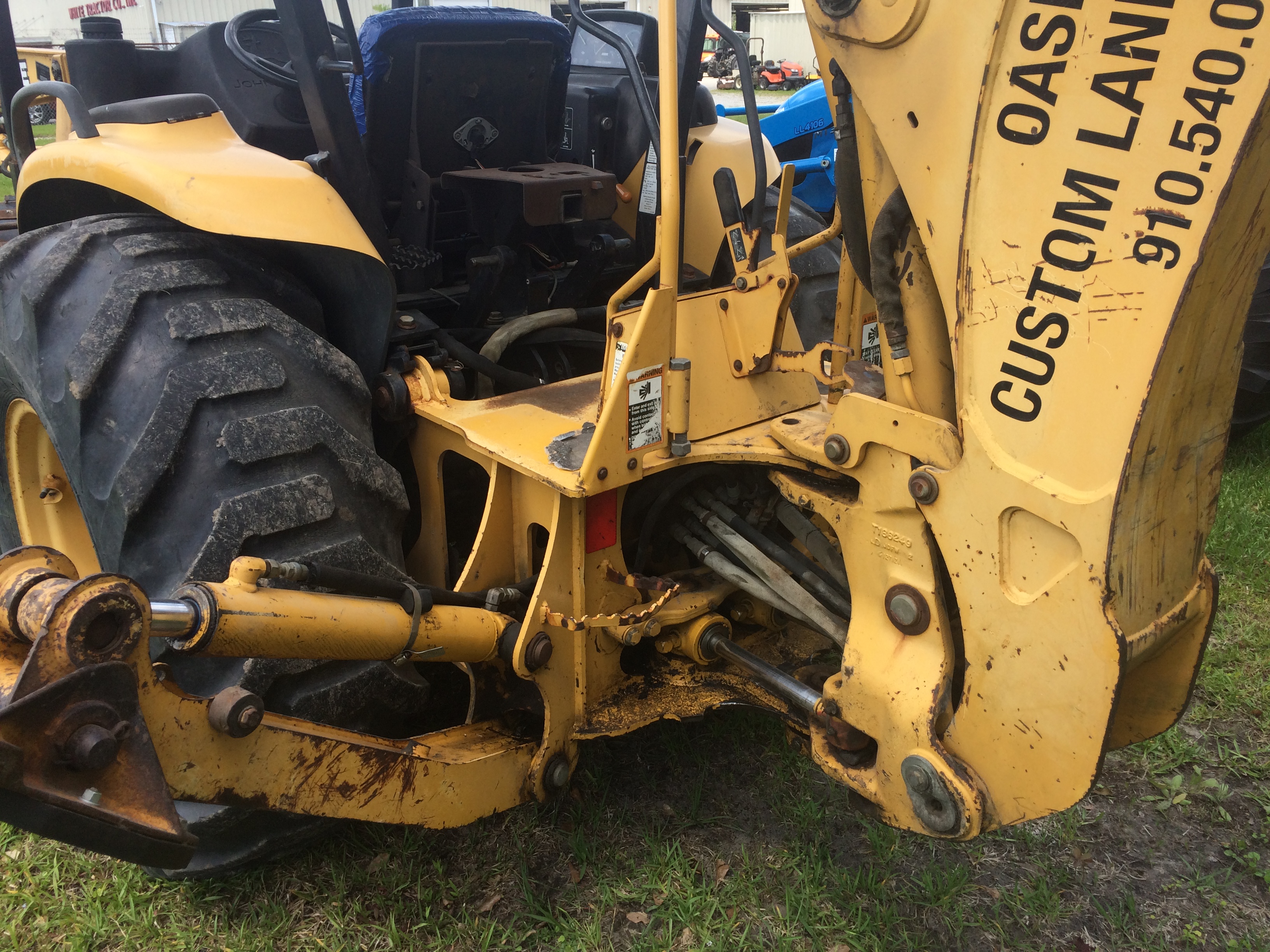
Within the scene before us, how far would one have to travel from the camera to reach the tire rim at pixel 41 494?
2549 mm

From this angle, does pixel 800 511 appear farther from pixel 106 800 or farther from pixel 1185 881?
pixel 106 800

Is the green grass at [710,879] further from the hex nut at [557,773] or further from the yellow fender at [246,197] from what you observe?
the yellow fender at [246,197]

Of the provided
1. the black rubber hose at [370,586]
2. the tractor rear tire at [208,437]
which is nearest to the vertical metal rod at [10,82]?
the tractor rear tire at [208,437]

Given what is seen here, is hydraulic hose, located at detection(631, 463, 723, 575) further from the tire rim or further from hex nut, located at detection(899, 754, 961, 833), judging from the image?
the tire rim

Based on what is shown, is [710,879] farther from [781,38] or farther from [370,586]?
[781,38]

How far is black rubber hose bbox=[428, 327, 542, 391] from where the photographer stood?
2.52 meters

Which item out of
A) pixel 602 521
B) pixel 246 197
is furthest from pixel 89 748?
pixel 246 197

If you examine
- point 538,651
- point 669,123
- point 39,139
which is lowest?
point 39,139

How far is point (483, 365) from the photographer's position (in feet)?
8.29

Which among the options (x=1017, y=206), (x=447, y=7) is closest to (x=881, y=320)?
(x=1017, y=206)

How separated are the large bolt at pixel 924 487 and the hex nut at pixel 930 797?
48cm

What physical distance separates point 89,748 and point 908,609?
1.33 metres

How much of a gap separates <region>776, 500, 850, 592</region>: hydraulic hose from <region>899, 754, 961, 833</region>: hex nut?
1.62 feet

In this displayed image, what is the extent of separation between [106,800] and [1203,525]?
5.80 feet
